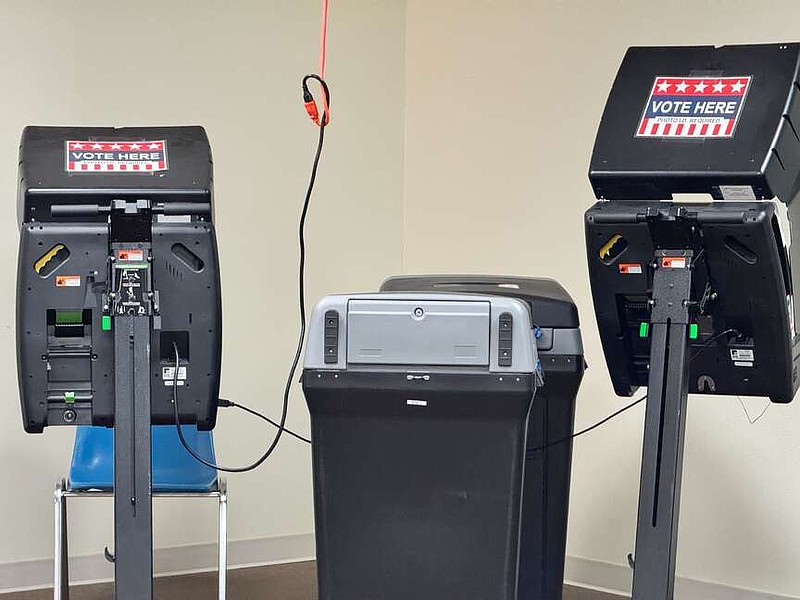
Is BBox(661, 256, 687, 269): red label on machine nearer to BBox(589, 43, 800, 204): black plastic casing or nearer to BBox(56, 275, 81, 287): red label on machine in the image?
BBox(589, 43, 800, 204): black plastic casing

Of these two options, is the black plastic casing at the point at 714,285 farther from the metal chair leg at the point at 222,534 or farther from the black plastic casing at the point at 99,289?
the metal chair leg at the point at 222,534

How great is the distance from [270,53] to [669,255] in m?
2.36

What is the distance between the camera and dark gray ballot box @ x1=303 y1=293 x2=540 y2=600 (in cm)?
287

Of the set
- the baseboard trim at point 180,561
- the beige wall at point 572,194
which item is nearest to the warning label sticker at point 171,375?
the baseboard trim at point 180,561

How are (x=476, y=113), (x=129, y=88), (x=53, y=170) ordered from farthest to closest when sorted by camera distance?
(x=476, y=113), (x=129, y=88), (x=53, y=170)

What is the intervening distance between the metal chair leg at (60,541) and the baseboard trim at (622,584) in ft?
6.00

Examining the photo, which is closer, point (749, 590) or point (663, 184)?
point (663, 184)

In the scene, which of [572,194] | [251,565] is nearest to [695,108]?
[572,194]

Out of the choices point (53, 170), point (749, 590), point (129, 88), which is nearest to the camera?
point (53, 170)

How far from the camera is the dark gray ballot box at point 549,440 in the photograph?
3.41 metres

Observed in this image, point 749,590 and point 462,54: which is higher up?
point 462,54

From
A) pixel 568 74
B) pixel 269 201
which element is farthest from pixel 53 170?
pixel 568 74

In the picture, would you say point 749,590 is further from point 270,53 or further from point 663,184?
point 270,53

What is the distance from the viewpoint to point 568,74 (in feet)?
14.9
